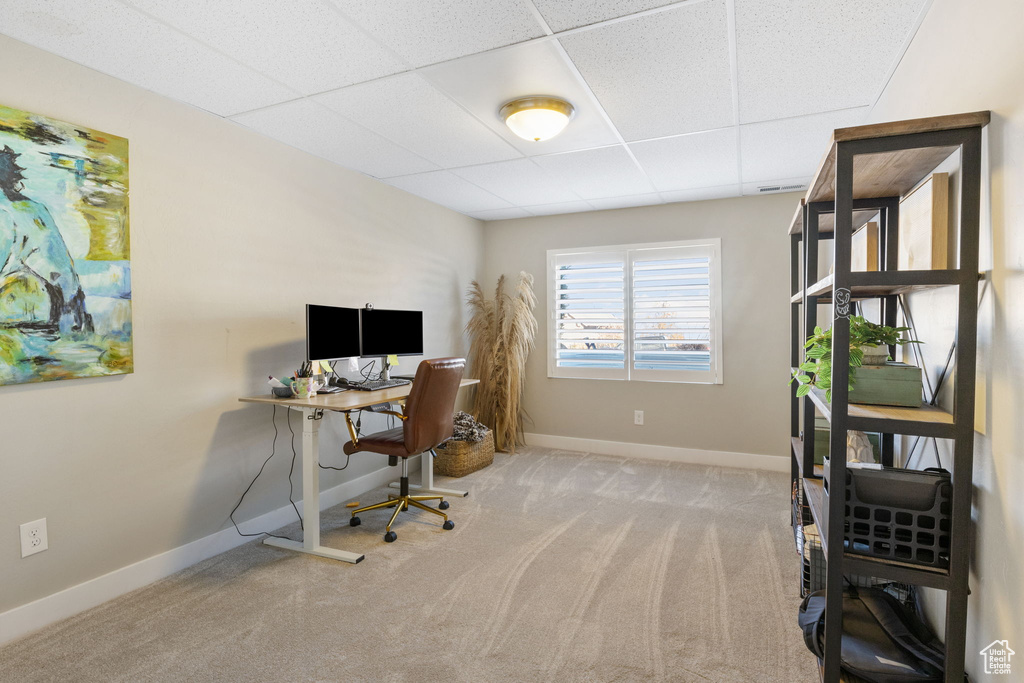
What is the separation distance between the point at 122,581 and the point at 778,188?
15.7ft

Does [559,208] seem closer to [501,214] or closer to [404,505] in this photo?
[501,214]

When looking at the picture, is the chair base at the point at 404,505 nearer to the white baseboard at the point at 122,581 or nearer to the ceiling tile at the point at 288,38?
the white baseboard at the point at 122,581

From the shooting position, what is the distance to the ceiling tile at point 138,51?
1856mm

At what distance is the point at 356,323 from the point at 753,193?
3.27 m

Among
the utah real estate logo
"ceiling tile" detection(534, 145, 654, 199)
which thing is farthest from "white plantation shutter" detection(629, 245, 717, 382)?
the utah real estate logo

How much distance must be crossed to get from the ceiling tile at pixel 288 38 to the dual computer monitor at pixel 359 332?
125cm

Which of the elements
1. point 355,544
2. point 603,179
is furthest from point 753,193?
point 355,544

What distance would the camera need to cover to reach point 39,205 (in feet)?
6.89

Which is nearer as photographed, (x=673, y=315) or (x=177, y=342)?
(x=177, y=342)

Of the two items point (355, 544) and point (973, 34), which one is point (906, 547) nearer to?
point (973, 34)

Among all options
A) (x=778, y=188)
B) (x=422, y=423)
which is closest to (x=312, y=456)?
(x=422, y=423)

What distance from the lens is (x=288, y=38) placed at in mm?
1993

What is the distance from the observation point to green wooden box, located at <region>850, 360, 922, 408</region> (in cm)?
Answer: 154

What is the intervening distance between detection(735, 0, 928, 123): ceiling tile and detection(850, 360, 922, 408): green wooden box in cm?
123
